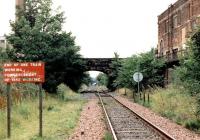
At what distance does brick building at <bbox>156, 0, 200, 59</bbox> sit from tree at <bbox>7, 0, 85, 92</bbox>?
1315cm

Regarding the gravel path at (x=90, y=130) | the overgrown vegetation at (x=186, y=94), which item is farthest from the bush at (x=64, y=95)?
the gravel path at (x=90, y=130)

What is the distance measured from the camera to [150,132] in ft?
60.4

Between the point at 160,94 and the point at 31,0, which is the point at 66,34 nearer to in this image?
the point at 31,0

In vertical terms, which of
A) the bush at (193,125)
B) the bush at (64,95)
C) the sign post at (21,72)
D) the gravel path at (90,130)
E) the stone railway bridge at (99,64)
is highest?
the stone railway bridge at (99,64)

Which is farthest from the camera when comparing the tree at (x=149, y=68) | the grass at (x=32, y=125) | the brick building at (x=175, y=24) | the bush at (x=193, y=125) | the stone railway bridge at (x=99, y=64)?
the stone railway bridge at (x=99, y=64)

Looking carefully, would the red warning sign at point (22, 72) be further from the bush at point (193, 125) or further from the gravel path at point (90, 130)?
the bush at point (193, 125)

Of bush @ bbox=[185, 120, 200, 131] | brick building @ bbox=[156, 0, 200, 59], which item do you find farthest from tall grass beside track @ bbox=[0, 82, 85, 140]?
brick building @ bbox=[156, 0, 200, 59]

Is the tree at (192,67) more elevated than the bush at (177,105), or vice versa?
the tree at (192,67)

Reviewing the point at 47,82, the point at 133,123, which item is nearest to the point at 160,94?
the point at 47,82

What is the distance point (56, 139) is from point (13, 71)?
8.93ft

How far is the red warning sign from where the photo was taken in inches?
664

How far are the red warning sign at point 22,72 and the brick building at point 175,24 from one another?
3274 cm

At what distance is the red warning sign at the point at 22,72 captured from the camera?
1688 cm

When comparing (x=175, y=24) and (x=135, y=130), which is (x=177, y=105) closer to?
(x=135, y=130)
